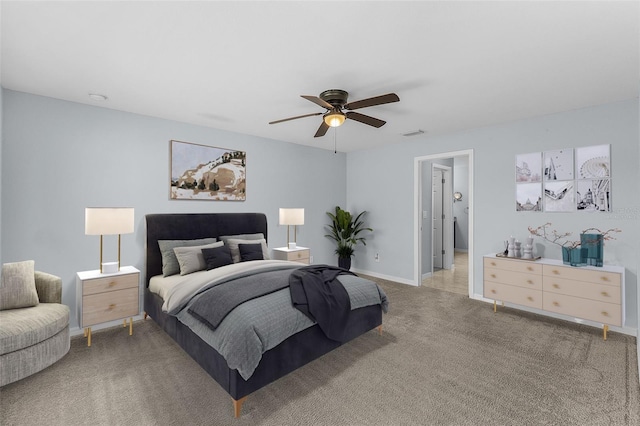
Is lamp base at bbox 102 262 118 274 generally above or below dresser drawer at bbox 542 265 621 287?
above

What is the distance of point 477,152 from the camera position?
14.8ft

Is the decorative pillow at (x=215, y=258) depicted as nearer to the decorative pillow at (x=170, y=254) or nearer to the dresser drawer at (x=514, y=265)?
the decorative pillow at (x=170, y=254)

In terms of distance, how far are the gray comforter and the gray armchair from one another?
0.88 meters

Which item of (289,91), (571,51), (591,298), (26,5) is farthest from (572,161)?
(26,5)

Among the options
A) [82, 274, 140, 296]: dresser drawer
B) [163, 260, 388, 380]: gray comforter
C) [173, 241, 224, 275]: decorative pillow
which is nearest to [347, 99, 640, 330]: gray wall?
[163, 260, 388, 380]: gray comforter

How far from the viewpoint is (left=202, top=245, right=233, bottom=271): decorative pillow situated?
361 cm

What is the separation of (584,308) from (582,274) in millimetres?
366

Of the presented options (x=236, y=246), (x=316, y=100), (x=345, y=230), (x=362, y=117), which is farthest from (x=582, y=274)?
(x=236, y=246)

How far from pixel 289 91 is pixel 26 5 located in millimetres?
1921

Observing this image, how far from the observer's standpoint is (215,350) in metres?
2.24

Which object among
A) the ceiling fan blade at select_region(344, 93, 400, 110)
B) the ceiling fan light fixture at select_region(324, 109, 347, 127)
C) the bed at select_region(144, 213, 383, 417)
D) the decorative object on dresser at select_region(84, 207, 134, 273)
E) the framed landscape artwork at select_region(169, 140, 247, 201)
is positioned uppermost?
the ceiling fan blade at select_region(344, 93, 400, 110)

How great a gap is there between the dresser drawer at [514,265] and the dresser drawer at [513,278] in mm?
45

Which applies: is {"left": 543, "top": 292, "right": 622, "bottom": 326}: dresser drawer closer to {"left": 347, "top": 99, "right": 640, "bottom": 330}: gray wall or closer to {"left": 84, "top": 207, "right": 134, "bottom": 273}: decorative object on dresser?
{"left": 347, "top": 99, "right": 640, "bottom": 330}: gray wall

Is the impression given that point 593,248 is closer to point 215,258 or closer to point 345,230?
point 345,230
